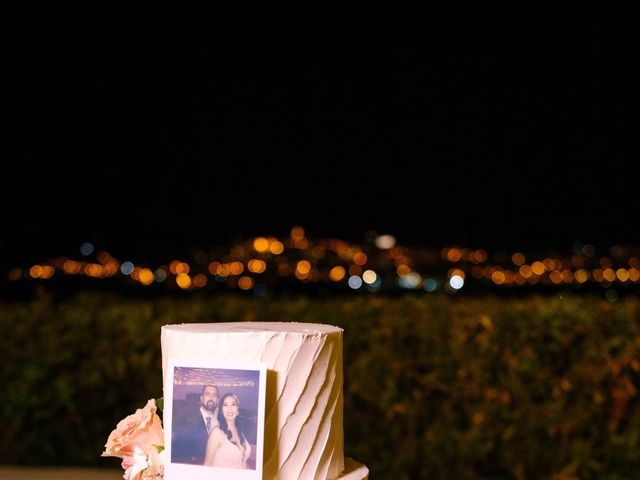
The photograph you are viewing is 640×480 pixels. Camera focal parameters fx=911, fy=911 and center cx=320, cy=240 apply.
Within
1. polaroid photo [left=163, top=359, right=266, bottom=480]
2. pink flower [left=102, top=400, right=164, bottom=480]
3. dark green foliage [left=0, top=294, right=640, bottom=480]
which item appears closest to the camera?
polaroid photo [left=163, top=359, right=266, bottom=480]

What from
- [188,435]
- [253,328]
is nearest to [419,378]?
[253,328]

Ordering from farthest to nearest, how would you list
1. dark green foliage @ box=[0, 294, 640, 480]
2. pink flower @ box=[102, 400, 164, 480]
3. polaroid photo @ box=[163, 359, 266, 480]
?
dark green foliage @ box=[0, 294, 640, 480], pink flower @ box=[102, 400, 164, 480], polaroid photo @ box=[163, 359, 266, 480]

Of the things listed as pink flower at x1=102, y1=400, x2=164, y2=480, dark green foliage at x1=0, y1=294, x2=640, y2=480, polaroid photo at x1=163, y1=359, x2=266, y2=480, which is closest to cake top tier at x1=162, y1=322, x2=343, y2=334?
polaroid photo at x1=163, y1=359, x2=266, y2=480

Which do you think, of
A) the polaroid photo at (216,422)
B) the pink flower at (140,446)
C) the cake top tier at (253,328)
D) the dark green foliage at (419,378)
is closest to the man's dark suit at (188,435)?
the polaroid photo at (216,422)

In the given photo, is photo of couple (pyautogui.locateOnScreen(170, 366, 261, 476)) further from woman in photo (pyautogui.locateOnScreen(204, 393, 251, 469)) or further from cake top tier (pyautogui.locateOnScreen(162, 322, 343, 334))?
cake top tier (pyautogui.locateOnScreen(162, 322, 343, 334))

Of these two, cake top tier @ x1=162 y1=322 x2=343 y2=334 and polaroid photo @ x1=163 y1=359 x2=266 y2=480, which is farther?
cake top tier @ x1=162 y1=322 x2=343 y2=334

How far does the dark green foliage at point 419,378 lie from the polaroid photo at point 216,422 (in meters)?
3.36

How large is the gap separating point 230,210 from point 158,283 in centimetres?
349

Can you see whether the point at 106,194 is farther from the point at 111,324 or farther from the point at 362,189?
the point at 111,324

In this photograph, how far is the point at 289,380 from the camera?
2.43m

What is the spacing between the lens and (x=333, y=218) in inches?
792

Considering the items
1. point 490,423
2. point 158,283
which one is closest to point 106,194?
point 158,283

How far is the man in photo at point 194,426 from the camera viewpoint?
93.0 inches

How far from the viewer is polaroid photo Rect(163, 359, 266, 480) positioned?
2.34 metres
